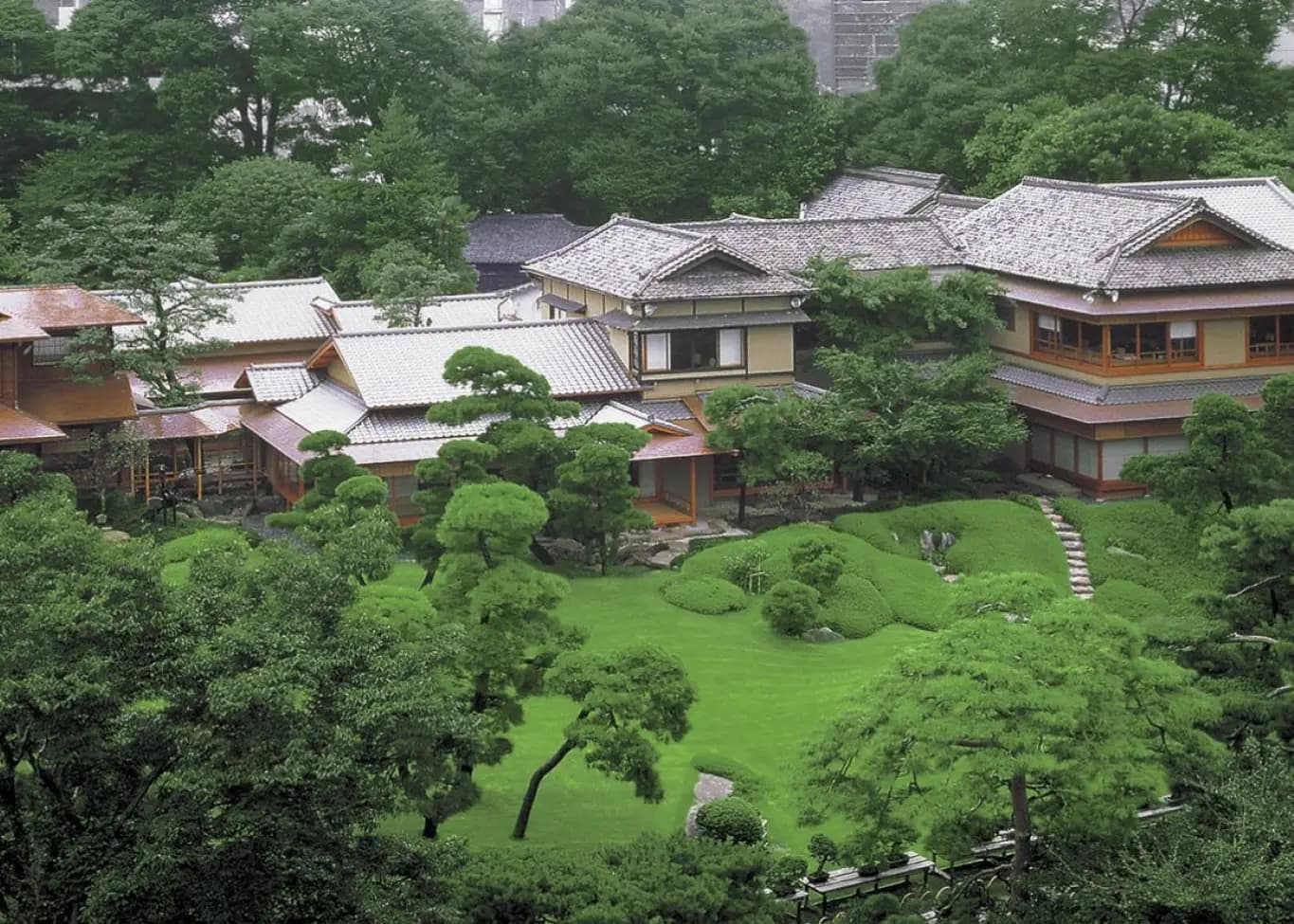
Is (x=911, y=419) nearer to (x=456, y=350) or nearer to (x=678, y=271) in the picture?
(x=678, y=271)

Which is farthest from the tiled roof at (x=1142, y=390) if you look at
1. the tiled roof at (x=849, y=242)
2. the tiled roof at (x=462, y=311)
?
the tiled roof at (x=462, y=311)

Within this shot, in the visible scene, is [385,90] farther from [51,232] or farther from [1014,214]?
[1014,214]

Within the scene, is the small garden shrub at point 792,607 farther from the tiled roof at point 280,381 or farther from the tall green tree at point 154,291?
the tall green tree at point 154,291

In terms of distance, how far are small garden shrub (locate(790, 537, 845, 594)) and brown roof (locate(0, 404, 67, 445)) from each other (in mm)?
13953

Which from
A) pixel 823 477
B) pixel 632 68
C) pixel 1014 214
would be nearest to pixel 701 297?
pixel 823 477

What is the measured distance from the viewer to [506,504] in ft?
83.9

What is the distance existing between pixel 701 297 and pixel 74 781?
23390 mm

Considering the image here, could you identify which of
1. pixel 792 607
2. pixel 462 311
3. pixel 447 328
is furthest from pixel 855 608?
pixel 462 311

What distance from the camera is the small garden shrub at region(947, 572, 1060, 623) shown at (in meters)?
23.3

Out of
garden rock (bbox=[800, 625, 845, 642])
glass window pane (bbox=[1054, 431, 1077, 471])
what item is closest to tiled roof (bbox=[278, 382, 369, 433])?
garden rock (bbox=[800, 625, 845, 642])

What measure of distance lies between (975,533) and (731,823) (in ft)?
48.1

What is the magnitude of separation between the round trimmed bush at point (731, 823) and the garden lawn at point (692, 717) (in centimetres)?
54

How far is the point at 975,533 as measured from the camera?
36938mm

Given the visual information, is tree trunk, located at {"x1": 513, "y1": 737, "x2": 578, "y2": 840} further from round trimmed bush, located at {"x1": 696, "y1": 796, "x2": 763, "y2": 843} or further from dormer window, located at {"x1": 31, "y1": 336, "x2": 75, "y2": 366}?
dormer window, located at {"x1": 31, "y1": 336, "x2": 75, "y2": 366}
